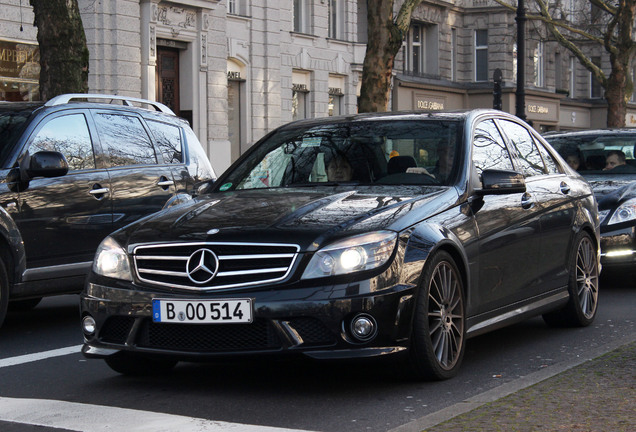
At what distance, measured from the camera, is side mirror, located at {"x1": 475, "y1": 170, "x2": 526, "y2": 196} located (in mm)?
7121

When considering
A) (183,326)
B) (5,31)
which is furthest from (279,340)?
(5,31)

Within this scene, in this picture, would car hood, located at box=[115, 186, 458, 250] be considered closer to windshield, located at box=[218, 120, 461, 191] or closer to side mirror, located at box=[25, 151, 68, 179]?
windshield, located at box=[218, 120, 461, 191]

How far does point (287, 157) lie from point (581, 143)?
268 inches

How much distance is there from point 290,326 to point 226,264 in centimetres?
46

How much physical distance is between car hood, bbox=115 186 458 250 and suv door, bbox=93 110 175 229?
2.79m

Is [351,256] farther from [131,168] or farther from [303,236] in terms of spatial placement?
[131,168]

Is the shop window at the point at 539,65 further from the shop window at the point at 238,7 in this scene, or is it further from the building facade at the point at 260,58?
the shop window at the point at 238,7

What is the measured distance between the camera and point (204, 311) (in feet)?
19.3

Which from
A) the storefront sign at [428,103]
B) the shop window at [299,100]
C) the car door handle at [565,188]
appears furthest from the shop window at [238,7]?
the car door handle at [565,188]

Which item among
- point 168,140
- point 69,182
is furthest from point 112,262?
point 168,140

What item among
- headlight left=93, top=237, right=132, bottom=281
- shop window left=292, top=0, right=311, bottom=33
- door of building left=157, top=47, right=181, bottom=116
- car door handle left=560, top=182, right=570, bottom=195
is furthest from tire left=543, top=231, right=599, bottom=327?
shop window left=292, top=0, right=311, bottom=33

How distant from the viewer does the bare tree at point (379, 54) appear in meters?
23.8

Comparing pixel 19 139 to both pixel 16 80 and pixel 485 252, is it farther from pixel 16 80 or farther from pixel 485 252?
pixel 16 80

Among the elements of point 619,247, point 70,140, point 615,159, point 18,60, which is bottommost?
point 619,247
